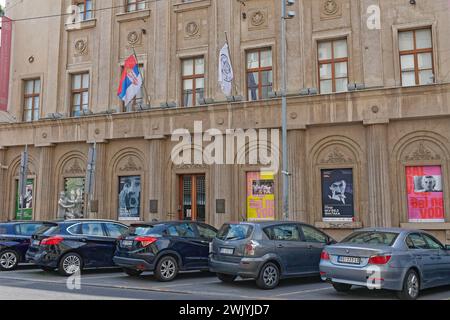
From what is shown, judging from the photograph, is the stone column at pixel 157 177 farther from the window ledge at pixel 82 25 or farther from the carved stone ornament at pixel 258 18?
the window ledge at pixel 82 25

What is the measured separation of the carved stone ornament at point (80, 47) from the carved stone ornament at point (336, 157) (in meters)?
13.9

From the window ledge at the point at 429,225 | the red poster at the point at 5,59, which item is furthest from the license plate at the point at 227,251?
the red poster at the point at 5,59

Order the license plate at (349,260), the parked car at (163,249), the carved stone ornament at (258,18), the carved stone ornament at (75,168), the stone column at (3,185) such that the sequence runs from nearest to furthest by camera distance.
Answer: the license plate at (349,260) < the parked car at (163,249) < the carved stone ornament at (258,18) < the carved stone ornament at (75,168) < the stone column at (3,185)

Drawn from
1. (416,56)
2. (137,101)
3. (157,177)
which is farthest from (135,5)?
(416,56)

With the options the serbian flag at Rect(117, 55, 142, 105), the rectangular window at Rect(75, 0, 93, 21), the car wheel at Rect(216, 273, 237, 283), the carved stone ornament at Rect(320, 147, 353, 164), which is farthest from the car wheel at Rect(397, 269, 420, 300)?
the rectangular window at Rect(75, 0, 93, 21)

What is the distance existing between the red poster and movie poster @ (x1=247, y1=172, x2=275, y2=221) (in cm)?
1450

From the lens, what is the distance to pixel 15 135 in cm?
2489

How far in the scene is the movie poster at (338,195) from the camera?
731 inches

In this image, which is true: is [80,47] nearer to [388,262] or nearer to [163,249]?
[163,249]

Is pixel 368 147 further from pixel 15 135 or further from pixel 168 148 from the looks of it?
pixel 15 135

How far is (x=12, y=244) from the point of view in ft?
49.8

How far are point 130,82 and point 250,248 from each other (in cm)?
1212

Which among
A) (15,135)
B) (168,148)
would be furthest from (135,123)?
(15,135)

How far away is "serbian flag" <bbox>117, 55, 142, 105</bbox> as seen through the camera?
820 inches
